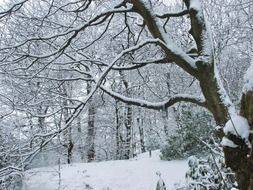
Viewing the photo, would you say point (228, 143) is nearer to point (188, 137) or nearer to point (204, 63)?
point (204, 63)

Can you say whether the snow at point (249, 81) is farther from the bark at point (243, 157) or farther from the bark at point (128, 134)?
Answer: the bark at point (128, 134)

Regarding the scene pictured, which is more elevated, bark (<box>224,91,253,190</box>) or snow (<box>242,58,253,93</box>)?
snow (<box>242,58,253,93</box>)

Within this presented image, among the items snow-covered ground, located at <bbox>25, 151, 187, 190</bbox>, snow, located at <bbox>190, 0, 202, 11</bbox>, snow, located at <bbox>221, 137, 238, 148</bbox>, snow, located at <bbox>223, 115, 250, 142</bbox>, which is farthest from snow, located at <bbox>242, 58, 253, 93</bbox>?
snow-covered ground, located at <bbox>25, 151, 187, 190</bbox>

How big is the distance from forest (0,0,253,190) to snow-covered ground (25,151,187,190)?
3 cm

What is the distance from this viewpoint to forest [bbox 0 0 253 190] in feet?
15.9

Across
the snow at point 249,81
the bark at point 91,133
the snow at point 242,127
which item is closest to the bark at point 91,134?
the bark at point 91,133

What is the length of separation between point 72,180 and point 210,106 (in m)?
7.53

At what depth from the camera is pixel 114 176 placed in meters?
11.7

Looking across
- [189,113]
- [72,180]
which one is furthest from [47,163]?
[189,113]

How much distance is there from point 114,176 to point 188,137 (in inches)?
106

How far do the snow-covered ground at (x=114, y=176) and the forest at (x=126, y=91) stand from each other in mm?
35

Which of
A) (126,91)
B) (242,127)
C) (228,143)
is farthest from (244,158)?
(126,91)

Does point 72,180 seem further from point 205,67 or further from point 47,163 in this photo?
point 205,67

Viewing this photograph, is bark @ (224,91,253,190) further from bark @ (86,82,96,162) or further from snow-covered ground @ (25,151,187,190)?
bark @ (86,82,96,162)
